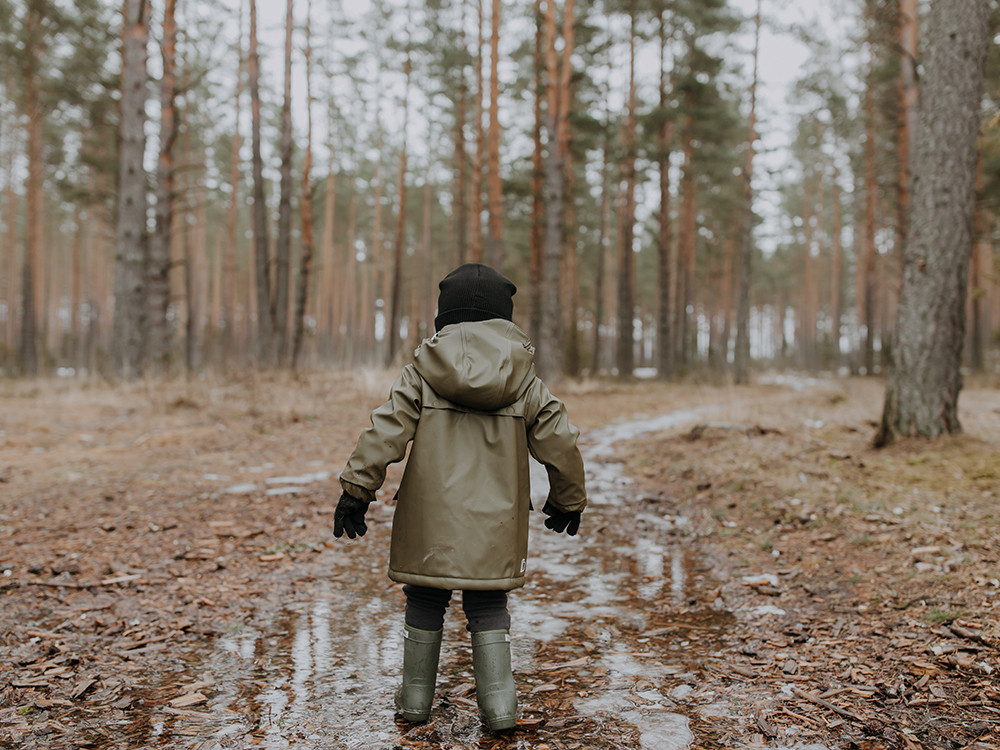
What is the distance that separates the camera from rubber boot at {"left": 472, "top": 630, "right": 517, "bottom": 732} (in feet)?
7.96

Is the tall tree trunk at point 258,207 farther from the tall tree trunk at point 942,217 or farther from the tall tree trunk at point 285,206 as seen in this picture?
the tall tree trunk at point 942,217

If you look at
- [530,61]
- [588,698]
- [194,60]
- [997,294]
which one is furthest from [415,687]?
[997,294]

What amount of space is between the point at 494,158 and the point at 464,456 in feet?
44.9

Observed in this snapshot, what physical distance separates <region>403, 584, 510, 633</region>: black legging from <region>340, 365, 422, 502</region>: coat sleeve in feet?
1.52

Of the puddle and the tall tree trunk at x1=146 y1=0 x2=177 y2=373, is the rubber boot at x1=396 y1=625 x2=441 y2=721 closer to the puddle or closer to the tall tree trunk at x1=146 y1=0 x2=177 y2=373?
the puddle

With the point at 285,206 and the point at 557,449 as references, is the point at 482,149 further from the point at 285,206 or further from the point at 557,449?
the point at 557,449

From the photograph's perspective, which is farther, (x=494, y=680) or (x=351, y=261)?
(x=351, y=261)

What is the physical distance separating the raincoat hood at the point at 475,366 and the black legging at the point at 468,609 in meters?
0.75

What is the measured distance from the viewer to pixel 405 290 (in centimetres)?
4975

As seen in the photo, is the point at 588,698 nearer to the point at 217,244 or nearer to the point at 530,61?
the point at 530,61

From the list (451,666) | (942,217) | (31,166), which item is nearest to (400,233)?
(31,166)

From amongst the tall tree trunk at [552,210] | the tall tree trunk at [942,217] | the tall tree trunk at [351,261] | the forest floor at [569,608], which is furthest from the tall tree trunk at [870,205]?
the tall tree trunk at [351,261]

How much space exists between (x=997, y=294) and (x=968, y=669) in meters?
38.8

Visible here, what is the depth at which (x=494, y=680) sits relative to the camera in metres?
2.48
